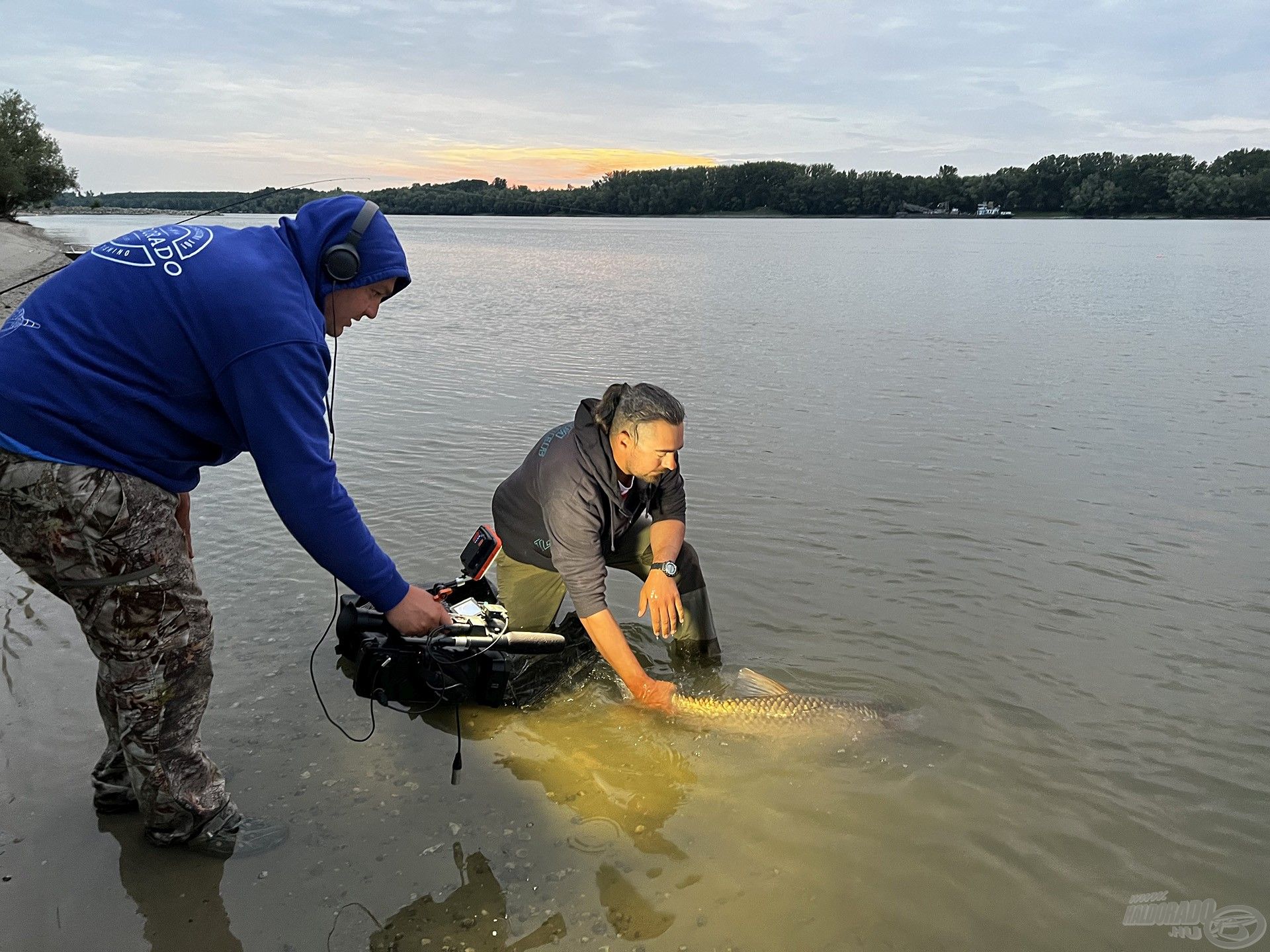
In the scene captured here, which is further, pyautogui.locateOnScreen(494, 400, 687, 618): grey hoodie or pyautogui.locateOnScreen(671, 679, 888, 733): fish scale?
pyautogui.locateOnScreen(671, 679, 888, 733): fish scale

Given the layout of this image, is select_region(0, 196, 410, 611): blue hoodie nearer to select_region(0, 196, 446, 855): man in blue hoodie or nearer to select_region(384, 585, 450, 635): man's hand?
select_region(0, 196, 446, 855): man in blue hoodie

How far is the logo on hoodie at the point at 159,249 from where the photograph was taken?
103 inches

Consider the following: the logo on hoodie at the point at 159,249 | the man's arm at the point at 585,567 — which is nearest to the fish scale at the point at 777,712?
the man's arm at the point at 585,567

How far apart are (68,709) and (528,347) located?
1136 centimetres

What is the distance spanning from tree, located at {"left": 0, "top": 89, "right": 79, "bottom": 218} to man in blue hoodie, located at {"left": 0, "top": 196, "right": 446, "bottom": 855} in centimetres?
6099

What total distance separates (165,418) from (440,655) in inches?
74.1

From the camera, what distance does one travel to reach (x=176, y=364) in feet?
8.55


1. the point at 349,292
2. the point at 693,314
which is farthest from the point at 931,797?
the point at 693,314

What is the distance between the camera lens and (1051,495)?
7.80m

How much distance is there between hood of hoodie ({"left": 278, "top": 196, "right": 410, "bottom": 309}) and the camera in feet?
9.37

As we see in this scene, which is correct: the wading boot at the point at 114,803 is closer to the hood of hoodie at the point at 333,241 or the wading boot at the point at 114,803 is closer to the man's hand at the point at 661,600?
the hood of hoodie at the point at 333,241

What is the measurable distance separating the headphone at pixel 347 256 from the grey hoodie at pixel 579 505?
153 centimetres

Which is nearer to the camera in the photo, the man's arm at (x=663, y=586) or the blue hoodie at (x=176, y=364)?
the blue hoodie at (x=176, y=364)

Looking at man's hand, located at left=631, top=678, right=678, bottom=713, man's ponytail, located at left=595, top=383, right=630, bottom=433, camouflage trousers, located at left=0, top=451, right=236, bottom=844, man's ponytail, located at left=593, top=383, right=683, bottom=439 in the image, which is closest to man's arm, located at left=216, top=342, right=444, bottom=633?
camouflage trousers, located at left=0, top=451, right=236, bottom=844
